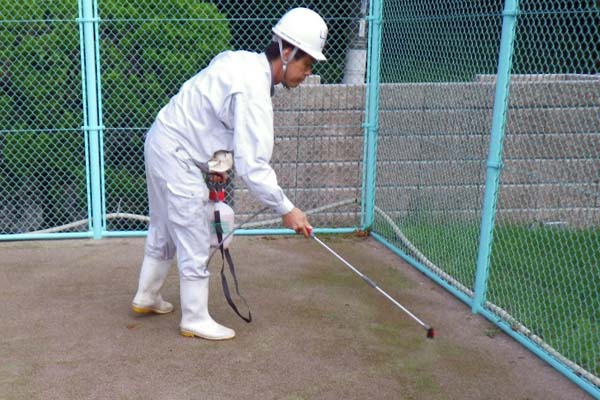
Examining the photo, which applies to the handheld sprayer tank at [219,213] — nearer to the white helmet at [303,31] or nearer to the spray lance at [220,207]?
the spray lance at [220,207]

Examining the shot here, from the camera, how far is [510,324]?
14.5 ft

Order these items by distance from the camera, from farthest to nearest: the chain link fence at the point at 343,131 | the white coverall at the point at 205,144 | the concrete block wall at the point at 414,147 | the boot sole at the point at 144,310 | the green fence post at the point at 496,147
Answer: the concrete block wall at the point at 414,147
the chain link fence at the point at 343,131
the boot sole at the point at 144,310
the green fence post at the point at 496,147
the white coverall at the point at 205,144

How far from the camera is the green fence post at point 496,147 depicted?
168 inches

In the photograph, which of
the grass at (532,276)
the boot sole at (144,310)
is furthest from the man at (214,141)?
the grass at (532,276)

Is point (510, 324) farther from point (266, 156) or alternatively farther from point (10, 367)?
point (10, 367)

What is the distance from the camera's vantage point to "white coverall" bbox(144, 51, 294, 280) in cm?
364

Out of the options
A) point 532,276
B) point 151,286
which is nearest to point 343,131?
point 532,276

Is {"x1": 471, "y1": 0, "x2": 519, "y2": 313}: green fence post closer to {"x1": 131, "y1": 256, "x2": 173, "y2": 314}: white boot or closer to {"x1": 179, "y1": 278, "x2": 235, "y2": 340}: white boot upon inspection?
{"x1": 179, "y1": 278, "x2": 235, "y2": 340}: white boot

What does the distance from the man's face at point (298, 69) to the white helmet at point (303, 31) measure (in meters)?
0.08

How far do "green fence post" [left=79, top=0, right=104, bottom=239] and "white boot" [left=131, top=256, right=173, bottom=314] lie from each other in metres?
1.91

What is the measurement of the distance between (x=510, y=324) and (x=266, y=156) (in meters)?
1.94

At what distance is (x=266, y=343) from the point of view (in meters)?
4.18

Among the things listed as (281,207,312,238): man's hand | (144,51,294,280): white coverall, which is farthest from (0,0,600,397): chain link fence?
(144,51,294,280): white coverall

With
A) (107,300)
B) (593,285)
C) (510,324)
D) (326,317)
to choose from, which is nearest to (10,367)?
(107,300)
